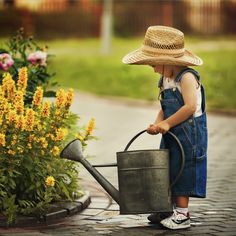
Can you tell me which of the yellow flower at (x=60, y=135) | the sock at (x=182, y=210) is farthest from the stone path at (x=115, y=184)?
the yellow flower at (x=60, y=135)

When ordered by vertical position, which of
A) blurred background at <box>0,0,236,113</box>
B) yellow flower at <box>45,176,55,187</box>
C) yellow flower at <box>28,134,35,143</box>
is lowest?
blurred background at <box>0,0,236,113</box>

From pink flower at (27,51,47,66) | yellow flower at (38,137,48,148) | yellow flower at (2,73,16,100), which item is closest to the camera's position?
yellow flower at (38,137,48,148)

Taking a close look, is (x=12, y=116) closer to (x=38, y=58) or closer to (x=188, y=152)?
(x=188, y=152)

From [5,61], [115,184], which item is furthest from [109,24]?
[5,61]

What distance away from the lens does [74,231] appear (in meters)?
5.96

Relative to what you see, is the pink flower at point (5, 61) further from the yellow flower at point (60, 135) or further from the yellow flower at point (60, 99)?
the yellow flower at point (60, 135)

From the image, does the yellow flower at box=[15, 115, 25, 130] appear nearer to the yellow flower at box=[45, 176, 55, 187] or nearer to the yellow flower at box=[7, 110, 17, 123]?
the yellow flower at box=[7, 110, 17, 123]

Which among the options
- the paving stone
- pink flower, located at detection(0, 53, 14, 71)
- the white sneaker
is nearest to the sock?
the white sneaker

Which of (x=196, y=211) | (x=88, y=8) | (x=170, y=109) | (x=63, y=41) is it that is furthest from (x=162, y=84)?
(x=88, y=8)

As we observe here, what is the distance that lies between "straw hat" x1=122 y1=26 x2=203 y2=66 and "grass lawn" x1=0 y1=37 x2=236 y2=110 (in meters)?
6.69

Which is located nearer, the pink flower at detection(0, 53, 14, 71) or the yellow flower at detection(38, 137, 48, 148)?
the yellow flower at detection(38, 137, 48, 148)

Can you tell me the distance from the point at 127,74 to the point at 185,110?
37.5 feet

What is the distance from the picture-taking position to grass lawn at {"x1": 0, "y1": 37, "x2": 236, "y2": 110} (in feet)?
47.7

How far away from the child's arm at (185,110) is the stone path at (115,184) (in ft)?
2.18
